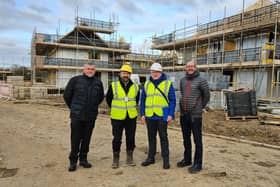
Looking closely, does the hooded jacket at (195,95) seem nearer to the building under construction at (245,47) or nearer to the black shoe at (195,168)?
the black shoe at (195,168)

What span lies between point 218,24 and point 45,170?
21412 millimetres

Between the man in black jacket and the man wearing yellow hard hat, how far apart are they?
0.30 metres

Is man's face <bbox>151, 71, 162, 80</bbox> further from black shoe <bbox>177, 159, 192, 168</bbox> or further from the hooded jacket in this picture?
black shoe <bbox>177, 159, 192, 168</bbox>

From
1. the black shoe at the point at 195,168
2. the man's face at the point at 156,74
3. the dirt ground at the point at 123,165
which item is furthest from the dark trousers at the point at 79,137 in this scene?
the black shoe at the point at 195,168

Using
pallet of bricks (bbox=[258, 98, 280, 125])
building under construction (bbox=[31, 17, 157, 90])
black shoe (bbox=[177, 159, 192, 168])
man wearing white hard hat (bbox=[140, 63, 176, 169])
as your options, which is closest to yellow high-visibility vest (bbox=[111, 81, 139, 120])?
man wearing white hard hat (bbox=[140, 63, 176, 169])

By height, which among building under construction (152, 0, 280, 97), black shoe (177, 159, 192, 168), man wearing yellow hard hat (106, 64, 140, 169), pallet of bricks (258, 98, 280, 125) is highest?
building under construction (152, 0, 280, 97)

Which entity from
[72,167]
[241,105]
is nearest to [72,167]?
[72,167]

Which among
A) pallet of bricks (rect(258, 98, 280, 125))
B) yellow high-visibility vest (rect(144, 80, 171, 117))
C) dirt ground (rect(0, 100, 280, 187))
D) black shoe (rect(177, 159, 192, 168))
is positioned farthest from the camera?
pallet of bricks (rect(258, 98, 280, 125))

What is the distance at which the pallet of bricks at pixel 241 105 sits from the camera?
36.9 feet

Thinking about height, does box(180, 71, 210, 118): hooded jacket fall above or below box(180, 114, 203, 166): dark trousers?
above

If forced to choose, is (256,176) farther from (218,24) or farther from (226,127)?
(218,24)

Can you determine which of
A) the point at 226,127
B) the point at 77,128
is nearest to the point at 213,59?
the point at 226,127

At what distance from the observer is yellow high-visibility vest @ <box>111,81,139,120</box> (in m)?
4.49

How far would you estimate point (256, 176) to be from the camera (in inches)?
169
